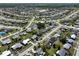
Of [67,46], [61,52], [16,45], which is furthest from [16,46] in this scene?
[67,46]

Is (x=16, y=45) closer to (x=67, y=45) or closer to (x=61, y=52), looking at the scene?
(x=61, y=52)

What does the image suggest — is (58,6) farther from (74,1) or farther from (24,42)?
(24,42)

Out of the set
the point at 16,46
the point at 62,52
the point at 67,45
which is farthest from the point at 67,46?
the point at 16,46

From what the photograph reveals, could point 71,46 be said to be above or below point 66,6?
below

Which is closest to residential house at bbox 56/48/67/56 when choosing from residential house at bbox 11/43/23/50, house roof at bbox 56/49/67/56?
house roof at bbox 56/49/67/56

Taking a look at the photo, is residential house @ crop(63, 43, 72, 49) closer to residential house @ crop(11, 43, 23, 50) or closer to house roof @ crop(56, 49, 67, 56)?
house roof @ crop(56, 49, 67, 56)

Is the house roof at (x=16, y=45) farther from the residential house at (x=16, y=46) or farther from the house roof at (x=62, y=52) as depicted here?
the house roof at (x=62, y=52)

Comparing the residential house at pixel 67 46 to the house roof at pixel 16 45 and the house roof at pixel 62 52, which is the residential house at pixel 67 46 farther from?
the house roof at pixel 16 45

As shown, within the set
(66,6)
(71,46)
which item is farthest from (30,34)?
(66,6)

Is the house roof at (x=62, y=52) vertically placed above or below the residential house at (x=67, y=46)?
below

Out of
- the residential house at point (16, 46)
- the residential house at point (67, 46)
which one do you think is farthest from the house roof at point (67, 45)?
the residential house at point (16, 46)

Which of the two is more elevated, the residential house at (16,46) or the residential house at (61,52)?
the residential house at (16,46)
